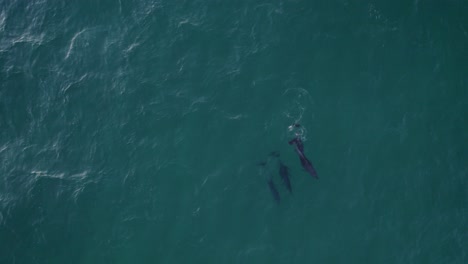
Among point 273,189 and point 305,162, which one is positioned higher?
point 305,162

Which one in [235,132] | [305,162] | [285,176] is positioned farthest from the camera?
[235,132]

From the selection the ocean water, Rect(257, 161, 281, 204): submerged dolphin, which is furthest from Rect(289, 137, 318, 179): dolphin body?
Rect(257, 161, 281, 204): submerged dolphin

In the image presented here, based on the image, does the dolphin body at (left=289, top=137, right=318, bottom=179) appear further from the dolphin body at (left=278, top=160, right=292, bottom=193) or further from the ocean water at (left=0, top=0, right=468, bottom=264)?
the dolphin body at (left=278, top=160, right=292, bottom=193)

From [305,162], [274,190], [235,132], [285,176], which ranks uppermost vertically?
[235,132]

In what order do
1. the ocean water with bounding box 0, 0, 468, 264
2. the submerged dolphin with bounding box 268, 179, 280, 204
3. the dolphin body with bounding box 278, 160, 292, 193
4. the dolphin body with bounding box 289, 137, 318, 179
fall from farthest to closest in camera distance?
the dolphin body with bounding box 289, 137, 318, 179, the dolphin body with bounding box 278, 160, 292, 193, the submerged dolphin with bounding box 268, 179, 280, 204, the ocean water with bounding box 0, 0, 468, 264

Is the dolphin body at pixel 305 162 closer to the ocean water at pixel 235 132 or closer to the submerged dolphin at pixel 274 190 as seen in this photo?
the ocean water at pixel 235 132

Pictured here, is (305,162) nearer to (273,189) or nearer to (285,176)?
(285,176)

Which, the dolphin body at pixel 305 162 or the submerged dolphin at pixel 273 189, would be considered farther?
the dolphin body at pixel 305 162

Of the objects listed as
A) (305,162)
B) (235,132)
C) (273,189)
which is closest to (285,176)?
(273,189)

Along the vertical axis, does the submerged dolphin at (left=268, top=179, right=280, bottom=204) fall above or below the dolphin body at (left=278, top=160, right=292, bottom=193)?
below

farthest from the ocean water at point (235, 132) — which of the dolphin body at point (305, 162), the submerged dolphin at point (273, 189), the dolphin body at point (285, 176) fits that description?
the dolphin body at point (285, 176)
